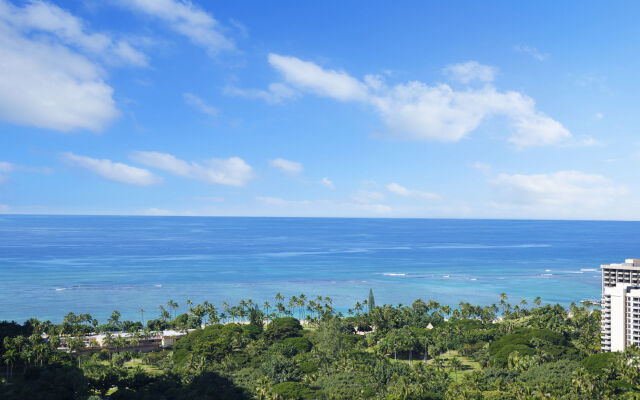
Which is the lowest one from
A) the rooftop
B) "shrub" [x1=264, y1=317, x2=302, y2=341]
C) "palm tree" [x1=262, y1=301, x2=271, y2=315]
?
"palm tree" [x1=262, y1=301, x2=271, y2=315]

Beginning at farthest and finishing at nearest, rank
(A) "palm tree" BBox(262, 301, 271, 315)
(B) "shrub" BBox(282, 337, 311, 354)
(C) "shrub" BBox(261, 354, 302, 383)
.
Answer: (A) "palm tree" BBox(262, 301, 271, 315) < (B) "shrub" BBox(282, 337, 311, 354) < (C) "shrub" BBox(261, 354, 302, 383)

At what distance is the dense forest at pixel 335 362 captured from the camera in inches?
1608

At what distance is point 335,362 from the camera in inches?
2031

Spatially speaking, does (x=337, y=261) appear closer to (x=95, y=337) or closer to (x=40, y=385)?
(x=95, y=337)

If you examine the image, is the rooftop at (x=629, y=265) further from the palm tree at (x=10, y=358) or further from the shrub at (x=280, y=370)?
the palm tree at (x=10, y=358)

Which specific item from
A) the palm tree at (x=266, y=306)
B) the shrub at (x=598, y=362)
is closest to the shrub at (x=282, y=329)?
the palm tree at (x=266, y=306)

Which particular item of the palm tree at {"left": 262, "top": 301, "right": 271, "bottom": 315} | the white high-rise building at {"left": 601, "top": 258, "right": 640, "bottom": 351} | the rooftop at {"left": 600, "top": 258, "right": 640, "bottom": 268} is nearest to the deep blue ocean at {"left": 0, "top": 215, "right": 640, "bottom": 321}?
the palm tree at {"left": 262, "top": 301, "right": 271, "bottom": 315}

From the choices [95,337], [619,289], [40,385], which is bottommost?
[95,337]

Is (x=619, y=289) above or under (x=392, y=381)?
above

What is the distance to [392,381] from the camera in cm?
4619

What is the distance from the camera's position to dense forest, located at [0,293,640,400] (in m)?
40.8

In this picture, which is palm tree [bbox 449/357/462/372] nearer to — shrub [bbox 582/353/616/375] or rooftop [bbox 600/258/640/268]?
shrub [bbox 582/353/616/375]

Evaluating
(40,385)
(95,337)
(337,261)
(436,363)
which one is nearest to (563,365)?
(436,363)

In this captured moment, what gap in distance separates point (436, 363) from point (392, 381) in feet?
46.2
